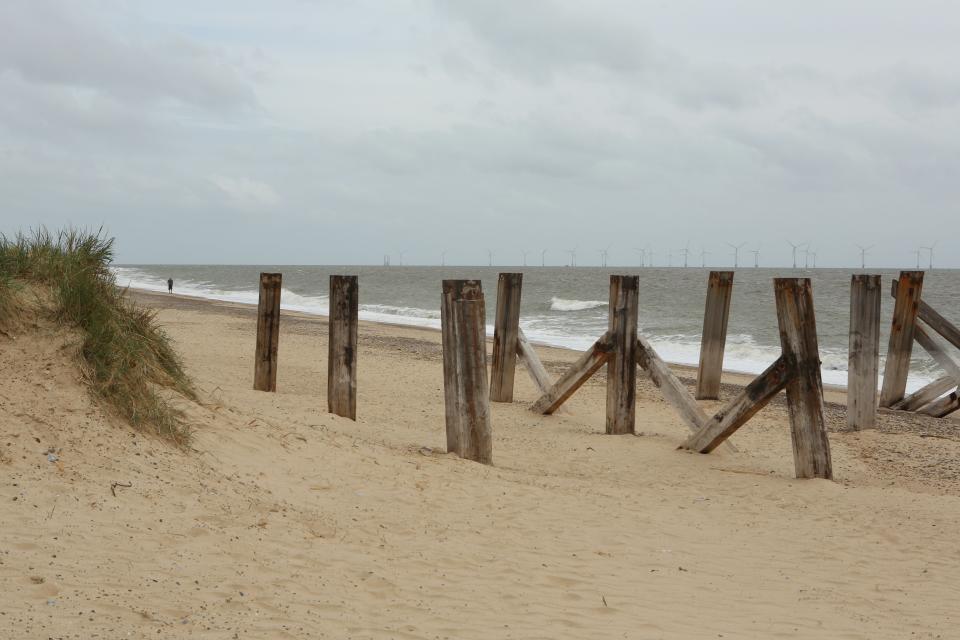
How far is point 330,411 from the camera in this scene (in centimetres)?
869

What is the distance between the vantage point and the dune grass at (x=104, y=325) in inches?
220

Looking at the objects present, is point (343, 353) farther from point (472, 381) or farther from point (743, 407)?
point (743, 407)

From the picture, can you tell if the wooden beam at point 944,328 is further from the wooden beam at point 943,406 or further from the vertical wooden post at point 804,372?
the vertical wooden post at point 804,372

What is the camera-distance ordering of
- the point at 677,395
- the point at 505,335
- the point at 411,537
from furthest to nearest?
the point at 505,335, the point at 677,395, the point at 411,537

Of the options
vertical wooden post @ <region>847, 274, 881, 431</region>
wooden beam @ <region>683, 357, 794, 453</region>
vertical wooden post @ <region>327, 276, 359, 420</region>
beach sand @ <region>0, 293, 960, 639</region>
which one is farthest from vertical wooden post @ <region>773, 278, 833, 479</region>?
vertical wooden post @ <region>327, 276, 359, 420</region>

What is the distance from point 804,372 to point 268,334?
19.9ft

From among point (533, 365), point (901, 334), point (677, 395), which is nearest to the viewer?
point (677, 395)

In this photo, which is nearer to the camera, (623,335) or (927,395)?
(623,335)

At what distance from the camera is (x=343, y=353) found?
338 inches

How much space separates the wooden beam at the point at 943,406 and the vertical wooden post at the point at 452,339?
8.16 m

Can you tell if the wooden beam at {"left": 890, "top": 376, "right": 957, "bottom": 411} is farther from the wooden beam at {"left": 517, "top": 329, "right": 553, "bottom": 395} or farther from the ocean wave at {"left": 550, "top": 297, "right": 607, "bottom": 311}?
the ocean wave at {"left": 550, "top": 297, "right": 607, "bottom": 311}

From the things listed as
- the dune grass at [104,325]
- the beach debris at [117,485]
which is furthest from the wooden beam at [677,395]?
the beach debris at [117,485]

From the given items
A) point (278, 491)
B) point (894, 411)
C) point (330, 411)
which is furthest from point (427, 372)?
point (278, 491)

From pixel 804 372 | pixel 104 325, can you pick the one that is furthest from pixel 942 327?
pixel 104 325
